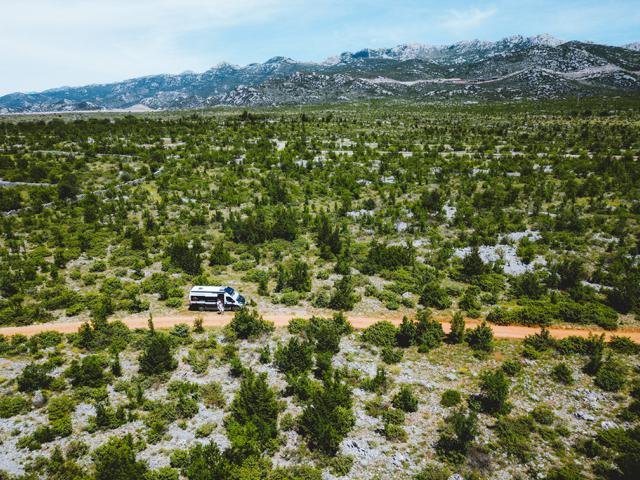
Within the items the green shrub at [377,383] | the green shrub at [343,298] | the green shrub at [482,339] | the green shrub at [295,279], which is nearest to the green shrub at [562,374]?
the green shrub at [482,339]

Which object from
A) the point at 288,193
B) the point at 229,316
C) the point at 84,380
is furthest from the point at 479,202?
the point at 84,380

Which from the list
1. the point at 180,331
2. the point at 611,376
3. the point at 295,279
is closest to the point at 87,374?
the point at 180,331

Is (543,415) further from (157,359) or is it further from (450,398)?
(157,359)

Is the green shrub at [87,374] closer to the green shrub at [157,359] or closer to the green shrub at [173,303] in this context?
the green shrub at [157,359]

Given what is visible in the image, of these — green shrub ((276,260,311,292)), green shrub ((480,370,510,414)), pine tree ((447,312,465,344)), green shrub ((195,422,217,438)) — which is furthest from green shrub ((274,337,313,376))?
green shrub ((480,370,510,414))

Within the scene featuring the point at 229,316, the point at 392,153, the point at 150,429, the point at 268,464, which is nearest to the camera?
the point at 268,464

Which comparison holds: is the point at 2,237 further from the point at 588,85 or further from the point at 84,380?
the point at 588,85
